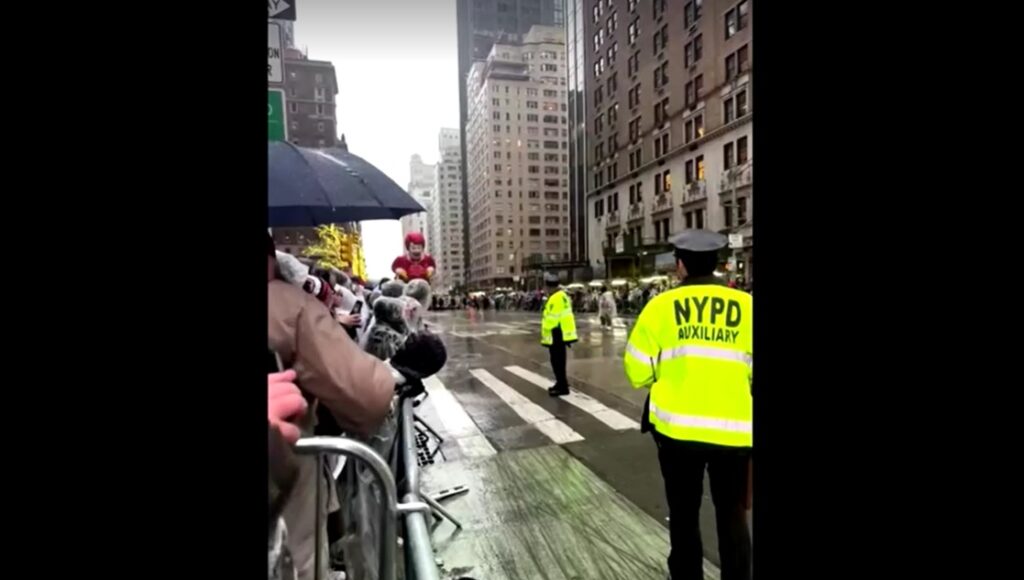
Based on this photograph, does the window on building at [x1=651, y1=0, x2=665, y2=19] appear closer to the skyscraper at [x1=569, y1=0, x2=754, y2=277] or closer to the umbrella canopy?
the skyscraper at [x1=569, y1=0, x2=754, y2=277]

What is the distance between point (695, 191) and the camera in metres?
36.5

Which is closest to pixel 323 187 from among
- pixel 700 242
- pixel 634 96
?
pixel 700 242

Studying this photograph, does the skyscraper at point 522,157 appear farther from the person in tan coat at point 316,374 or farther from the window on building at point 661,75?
the person in tan coat at point 316,374

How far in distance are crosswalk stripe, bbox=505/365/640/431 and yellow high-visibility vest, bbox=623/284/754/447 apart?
397 centimetres

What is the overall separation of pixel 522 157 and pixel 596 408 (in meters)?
124

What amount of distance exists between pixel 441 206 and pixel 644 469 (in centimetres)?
18582

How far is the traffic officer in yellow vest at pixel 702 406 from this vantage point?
8.41 ft

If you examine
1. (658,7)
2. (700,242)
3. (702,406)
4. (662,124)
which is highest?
(658,7)

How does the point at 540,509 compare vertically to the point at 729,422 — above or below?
below

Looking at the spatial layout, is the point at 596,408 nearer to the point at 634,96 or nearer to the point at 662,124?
the point at 662,124

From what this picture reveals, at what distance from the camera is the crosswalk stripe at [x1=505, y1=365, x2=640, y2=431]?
21.7 ft
